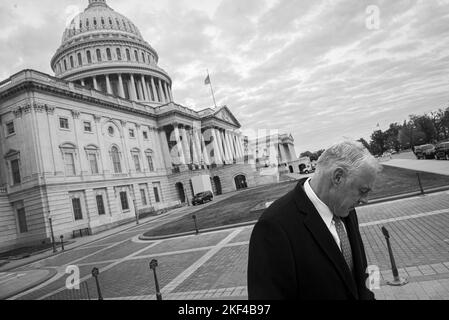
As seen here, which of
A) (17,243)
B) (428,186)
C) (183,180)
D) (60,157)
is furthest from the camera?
(183,180)

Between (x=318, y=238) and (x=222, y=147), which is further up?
(x=222, y=147)

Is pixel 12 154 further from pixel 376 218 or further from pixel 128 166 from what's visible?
pixel 376 218

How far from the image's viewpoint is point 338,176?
220cm

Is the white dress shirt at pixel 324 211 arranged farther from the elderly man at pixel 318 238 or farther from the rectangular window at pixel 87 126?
the rectangular window at pixel 87 126

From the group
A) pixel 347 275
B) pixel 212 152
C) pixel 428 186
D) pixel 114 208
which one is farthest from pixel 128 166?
pixel 347 275

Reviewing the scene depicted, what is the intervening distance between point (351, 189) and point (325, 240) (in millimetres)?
436

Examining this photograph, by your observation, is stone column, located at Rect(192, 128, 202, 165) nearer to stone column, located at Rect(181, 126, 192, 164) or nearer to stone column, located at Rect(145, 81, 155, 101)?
stone column, located at Rect(181, 126, 192, 164)

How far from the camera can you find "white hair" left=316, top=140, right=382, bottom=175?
7.14 ft

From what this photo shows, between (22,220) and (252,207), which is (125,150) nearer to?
(22,220)

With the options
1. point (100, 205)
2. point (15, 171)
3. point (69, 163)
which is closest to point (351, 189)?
point (69, 163)

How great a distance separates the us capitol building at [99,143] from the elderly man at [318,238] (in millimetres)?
35136

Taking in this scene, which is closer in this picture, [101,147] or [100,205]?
[100,205]

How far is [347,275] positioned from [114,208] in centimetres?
4232

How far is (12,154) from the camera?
34.1m
